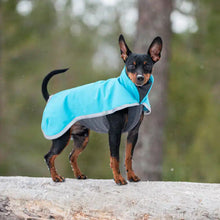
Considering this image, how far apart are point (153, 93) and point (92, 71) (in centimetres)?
724

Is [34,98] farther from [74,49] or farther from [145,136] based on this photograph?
[145,136]

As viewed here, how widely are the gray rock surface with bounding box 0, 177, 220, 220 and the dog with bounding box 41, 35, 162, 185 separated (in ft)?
0.70

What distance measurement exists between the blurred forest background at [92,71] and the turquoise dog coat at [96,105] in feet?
16.5

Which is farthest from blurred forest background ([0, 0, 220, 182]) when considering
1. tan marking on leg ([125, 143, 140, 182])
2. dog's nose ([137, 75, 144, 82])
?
dog's nose ([137, 75, 144, 82])

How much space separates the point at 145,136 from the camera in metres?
6.34

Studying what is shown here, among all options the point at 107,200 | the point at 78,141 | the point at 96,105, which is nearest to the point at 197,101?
the point at 78,141

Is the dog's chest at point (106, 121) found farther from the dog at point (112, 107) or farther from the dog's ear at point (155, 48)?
the dog's ear at point (155, 48)

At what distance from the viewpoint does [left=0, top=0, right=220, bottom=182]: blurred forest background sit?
10.2 m

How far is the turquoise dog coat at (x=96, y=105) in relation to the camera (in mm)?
3504

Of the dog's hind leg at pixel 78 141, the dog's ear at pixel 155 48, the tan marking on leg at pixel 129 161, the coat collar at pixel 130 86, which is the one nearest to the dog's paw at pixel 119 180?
the tan marking on leg at pixel 129 161

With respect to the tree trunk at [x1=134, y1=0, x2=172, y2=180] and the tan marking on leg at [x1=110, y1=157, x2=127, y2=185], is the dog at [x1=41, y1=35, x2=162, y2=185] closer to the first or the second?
the tan marking on leg at [x1=110, y1=157, x2=127, y2=185]

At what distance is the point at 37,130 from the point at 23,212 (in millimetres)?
8729

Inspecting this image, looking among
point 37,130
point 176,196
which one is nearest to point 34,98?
point 37,130

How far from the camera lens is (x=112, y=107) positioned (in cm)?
349
